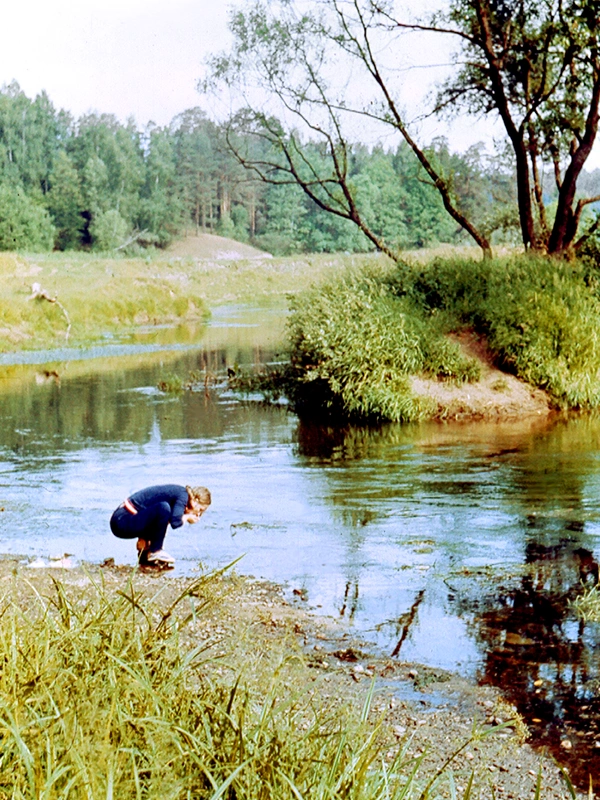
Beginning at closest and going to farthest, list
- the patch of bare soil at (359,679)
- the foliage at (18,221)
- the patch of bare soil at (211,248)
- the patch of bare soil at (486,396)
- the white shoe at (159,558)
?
the patch of bare soil at (359,679)
the white shoe at (159,558)
the patch of bare soil at (486,396)
the foliage at (18,221)
the patch of bare soil at (211,248)

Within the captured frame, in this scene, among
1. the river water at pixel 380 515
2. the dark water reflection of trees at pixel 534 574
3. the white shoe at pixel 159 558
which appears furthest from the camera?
the white shoe at pixel 159 558

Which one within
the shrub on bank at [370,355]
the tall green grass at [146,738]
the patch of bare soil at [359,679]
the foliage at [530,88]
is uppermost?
the foliage at [530,88]

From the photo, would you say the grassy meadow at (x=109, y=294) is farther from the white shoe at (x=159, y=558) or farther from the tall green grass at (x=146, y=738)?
the tall green grass at (x=146, y=738)

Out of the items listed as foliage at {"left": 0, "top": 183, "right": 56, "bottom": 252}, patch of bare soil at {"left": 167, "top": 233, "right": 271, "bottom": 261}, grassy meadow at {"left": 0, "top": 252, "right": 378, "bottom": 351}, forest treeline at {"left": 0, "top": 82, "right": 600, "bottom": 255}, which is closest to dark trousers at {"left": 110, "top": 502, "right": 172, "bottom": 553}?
grassy meadow at {"left": 0, "top": 252, "right": 378, "bottom": 351}

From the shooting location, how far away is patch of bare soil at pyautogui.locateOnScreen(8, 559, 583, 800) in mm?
4969

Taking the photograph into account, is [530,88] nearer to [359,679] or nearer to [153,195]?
[359,679]

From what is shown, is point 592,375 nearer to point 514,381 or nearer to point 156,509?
point 514,381

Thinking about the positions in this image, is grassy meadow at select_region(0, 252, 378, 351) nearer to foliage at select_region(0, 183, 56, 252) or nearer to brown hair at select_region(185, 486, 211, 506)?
foliage at select_region(0, 183, 56, 252)

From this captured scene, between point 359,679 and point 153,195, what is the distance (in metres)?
98.4

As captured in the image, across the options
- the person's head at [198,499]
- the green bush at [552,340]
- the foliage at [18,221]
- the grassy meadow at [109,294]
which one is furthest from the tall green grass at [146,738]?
the foliage at [18,221]

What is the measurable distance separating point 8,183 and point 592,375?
77727 mm

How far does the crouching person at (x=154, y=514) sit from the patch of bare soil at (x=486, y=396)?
9.86 metres

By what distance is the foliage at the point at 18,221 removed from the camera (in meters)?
78.0

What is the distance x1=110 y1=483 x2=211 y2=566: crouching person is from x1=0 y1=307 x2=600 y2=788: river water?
0.44m
